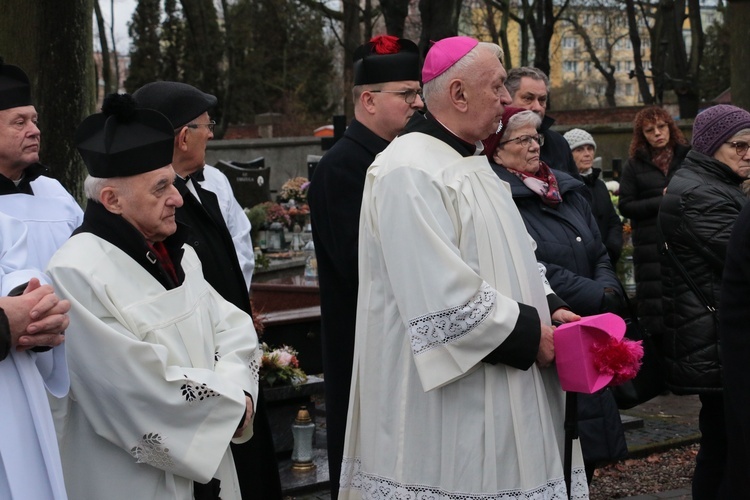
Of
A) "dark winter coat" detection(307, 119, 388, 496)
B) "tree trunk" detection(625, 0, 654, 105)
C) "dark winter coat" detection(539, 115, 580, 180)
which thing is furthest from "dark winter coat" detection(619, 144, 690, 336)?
"tree trunk" detection(625, 0, 654, 105)

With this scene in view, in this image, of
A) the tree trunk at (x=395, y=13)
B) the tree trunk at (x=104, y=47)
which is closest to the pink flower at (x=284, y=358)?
the tree trunk at (x=395, y=13)

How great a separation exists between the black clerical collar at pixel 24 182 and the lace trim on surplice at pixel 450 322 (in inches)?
75.3

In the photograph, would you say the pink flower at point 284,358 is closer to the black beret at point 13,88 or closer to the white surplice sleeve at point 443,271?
the black beret at point 13,88

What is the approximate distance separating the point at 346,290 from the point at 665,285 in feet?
5.79

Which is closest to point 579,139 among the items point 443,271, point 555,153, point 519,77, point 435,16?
point 555,153

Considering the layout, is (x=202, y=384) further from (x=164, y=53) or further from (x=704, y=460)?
(x=164, y=53)

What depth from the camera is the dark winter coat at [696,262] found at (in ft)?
17.2

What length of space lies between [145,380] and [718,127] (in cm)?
340

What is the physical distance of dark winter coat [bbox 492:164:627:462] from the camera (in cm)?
468

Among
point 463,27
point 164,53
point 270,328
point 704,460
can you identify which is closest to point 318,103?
point 164,53

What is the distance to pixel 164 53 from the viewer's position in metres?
43.0

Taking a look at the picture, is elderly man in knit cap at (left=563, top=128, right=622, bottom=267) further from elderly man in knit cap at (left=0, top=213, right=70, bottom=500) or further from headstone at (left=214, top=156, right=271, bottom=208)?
headstone at (left=214, top=156, right=271, bottom=208)

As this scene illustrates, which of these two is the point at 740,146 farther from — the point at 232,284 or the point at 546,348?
the point at 232,284

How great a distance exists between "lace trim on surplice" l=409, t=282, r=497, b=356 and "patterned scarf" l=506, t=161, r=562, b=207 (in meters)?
1.41
